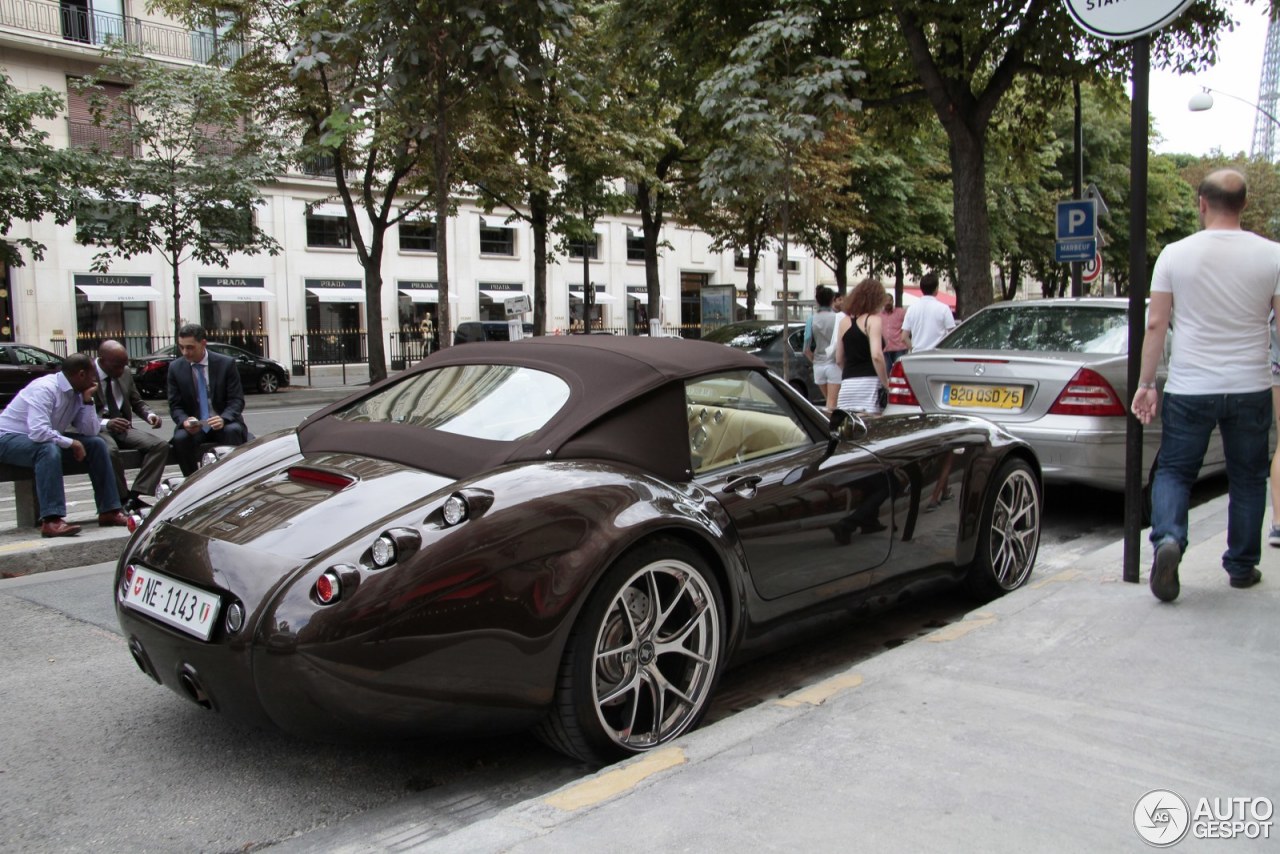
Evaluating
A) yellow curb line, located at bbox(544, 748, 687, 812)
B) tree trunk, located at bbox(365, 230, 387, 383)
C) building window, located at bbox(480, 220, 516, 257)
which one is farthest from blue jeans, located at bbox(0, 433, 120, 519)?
building window, located at bbox(480, 220, 516, 257)

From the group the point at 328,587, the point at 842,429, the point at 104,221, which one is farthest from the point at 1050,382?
the point at 104,221

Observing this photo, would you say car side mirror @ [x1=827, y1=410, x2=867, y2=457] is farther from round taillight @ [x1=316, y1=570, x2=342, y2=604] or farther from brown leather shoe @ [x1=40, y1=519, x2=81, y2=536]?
brown leather shoe @ [x1=40, y1=519, x2=81, y2=536]

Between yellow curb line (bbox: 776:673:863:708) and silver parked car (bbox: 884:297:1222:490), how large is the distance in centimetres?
364

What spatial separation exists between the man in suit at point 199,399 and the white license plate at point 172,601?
4819 millimetres

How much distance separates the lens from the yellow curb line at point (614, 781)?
262 cm

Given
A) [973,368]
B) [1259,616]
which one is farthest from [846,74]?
[1259,616]

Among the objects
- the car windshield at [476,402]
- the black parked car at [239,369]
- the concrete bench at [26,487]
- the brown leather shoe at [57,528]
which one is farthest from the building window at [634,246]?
the car windshield at [476,402]

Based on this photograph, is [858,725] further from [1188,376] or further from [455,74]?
[455,74]

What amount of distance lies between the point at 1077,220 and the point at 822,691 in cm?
1387

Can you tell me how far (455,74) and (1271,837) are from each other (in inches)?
392

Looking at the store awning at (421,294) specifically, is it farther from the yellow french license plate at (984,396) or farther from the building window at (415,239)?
the yellow french license plate at (984,396)

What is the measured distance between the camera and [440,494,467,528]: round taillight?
289 cm

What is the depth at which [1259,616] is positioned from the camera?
407cm

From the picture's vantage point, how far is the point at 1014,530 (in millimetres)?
5105
